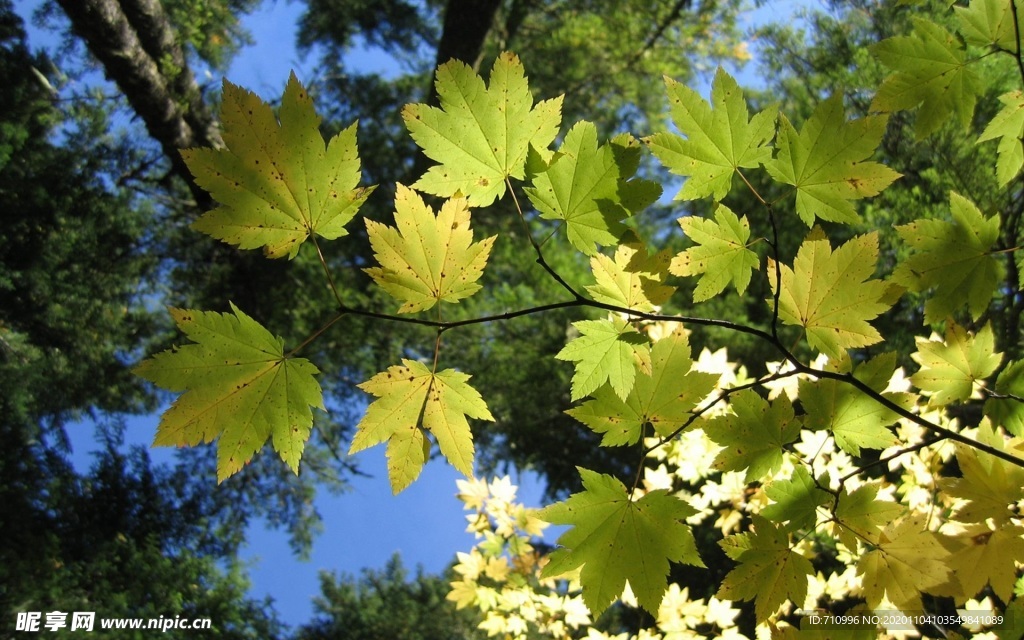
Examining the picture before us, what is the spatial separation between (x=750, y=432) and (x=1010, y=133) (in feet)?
2.08

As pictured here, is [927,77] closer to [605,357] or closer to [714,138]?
[714,138]

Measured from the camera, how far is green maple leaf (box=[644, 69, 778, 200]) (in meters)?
0.86

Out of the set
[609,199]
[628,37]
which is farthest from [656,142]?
[628,37]

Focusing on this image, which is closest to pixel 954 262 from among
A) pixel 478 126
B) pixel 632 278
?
pixel 632 278

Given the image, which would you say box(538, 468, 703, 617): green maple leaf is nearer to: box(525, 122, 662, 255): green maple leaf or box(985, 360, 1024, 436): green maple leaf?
box(525, 122, 662, 255): green maple leaf

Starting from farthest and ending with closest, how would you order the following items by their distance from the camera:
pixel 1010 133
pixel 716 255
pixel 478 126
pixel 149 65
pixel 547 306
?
1. pixel 149 65
2. pixel 1010 133
3. pixel 716 255
4. pixel 478 126
5. pixel 547 306

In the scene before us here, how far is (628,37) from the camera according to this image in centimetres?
633

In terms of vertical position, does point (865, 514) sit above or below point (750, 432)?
below

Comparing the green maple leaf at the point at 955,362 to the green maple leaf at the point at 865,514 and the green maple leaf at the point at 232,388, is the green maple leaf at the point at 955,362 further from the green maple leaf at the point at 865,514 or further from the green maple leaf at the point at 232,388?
the green maple leaf at the point at 232,388

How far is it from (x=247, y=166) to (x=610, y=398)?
0.57 metres

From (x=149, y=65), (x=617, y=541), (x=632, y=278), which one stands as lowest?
(x=617, y=541)

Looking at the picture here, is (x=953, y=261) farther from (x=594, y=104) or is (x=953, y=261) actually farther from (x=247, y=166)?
(x=594, y=104)

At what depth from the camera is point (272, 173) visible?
806 millimetres

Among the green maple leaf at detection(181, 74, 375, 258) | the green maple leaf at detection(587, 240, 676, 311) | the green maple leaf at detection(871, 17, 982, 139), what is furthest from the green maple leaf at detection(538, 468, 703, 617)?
the green maple leaf at detection(871, 17, 982, 139)
